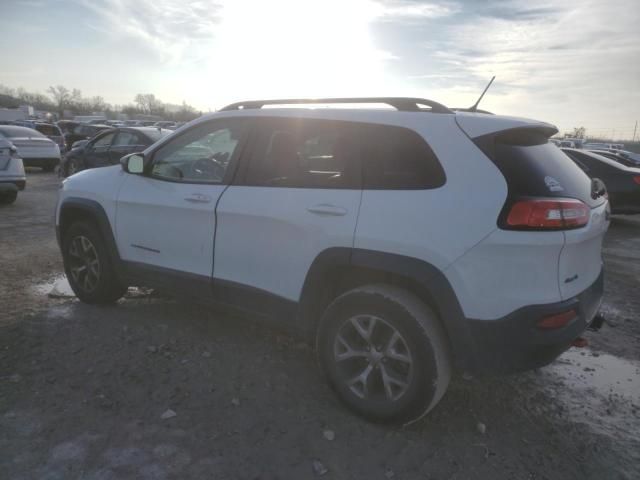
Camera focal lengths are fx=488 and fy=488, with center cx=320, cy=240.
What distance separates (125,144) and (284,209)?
29.4ft

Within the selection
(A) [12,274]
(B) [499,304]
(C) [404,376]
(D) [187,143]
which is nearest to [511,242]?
(B) [499,304]

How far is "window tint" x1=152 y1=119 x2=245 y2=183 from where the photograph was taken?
3.56 metres

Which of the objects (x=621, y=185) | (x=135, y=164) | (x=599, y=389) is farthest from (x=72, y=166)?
(x=599, y=389)

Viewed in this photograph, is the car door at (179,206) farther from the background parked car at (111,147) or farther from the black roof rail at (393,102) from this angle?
the background parked car at (111,147)

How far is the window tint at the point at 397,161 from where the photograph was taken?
263 centimetres

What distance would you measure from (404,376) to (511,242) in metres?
0.95

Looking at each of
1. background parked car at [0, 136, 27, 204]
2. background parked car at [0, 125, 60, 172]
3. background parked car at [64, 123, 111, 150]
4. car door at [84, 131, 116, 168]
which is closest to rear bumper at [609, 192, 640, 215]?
car door at [84, 131, 116, 168]

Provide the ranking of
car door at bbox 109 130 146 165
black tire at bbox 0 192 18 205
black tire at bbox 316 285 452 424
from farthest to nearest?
car door at bbox 109 130 146 165
black tire at bbox 0 192 18 205
black tire at bbox 316 285 452 424

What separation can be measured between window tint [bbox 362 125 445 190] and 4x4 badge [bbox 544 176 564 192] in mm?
518

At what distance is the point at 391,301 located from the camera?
2666 millimetres

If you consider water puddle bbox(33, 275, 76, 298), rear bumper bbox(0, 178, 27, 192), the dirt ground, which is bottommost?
water puddle bbox(33, 275, 76, 298)

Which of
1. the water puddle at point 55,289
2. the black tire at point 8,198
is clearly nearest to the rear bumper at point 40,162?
the black tire at point 8,198

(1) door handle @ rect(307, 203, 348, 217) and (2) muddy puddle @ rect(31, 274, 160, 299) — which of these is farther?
(2) muddy puddle @ rect(31, 274, 160, 299)

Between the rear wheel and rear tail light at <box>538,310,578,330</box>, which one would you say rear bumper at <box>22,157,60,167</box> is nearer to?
the rear wheel
